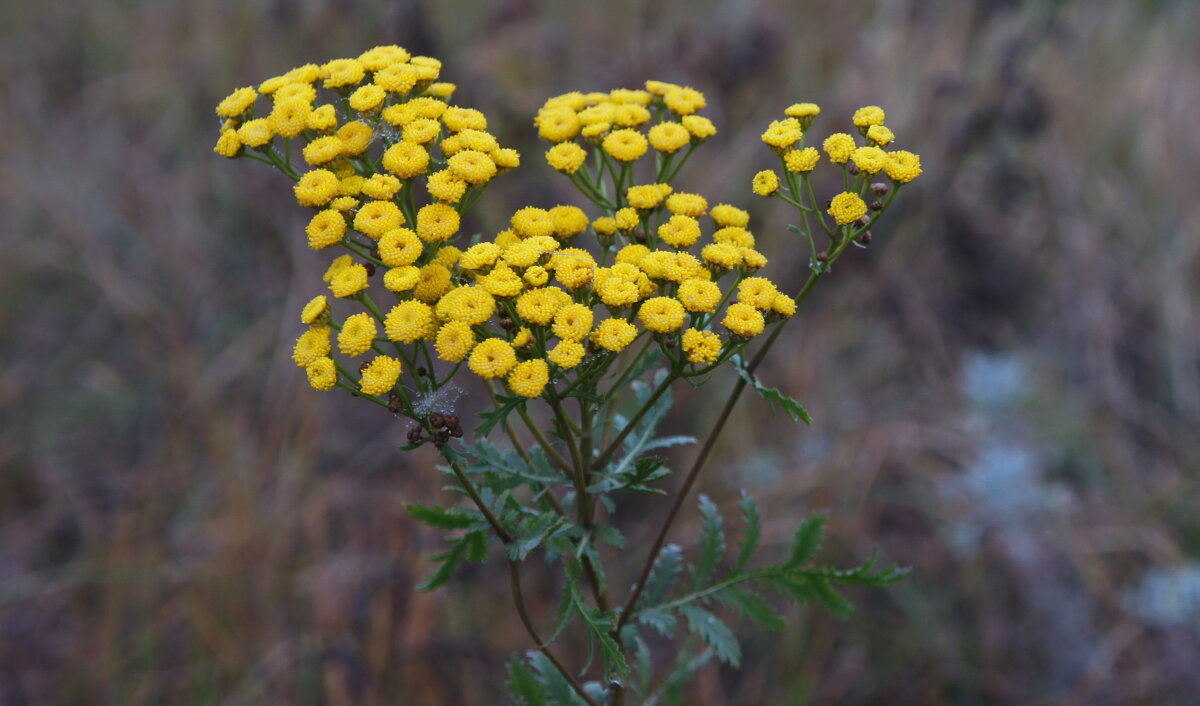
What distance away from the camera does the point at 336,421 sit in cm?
508

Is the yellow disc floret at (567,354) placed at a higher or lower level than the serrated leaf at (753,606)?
higher

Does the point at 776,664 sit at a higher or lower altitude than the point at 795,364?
lower

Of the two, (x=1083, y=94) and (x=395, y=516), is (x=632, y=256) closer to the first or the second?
(x=395, y=516)

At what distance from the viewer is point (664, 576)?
2.40m

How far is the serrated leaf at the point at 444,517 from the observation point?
205 cm

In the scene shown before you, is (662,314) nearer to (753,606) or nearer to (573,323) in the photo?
(573,323)

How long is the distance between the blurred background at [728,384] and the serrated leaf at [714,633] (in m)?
1.65

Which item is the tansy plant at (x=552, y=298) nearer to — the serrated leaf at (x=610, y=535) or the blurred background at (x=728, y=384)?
the serrated leaf at (x=610, y=535)

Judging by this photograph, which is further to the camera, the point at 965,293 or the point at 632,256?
the point at 965,293

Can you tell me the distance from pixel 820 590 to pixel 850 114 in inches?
139

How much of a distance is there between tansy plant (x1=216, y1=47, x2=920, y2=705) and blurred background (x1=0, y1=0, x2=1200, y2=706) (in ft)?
6.07

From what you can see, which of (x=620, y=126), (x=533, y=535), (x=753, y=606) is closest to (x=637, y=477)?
(x=533, y=535)

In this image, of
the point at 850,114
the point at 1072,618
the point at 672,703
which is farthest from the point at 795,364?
the point at 672,703

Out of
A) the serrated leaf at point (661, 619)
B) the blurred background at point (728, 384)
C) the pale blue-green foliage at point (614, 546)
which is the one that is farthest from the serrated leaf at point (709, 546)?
the blurred background at point (728, 384)
